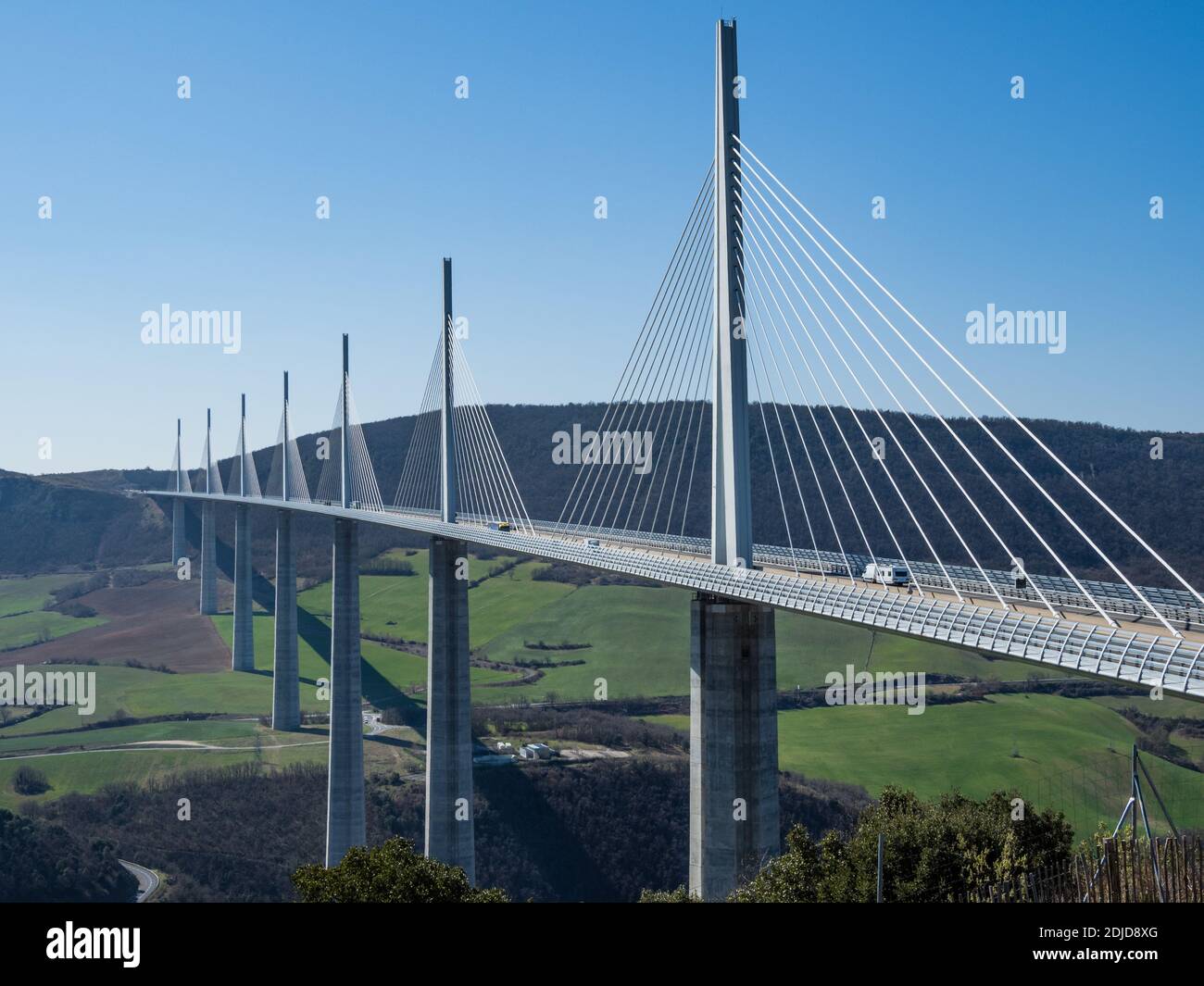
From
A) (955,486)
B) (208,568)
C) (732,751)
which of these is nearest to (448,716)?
(732,751)

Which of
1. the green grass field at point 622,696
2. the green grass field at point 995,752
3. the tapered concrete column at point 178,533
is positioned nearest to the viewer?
the green grass field at point 995,752

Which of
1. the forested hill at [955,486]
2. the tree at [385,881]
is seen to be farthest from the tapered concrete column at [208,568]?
the tree at [385,881]

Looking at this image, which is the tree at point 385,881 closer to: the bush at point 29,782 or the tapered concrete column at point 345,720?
the tapered concrete column at point 345,720

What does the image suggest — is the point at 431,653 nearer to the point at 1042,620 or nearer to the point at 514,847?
the point at 514,847

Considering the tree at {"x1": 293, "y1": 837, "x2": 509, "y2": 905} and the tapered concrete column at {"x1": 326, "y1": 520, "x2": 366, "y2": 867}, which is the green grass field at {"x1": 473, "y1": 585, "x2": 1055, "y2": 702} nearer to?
the tapered concrete column at {"x1": 326, "y1": 520, "x2": 366, "y2": 867}

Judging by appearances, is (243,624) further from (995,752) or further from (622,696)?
(995,752)
